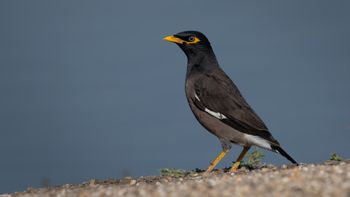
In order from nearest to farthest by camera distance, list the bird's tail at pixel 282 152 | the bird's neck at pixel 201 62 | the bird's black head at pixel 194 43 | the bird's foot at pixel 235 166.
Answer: the bird's tail at pixel 282 152, the bird's foot at pixel 235 166, the bird's neck at pixel 201 62, the bird's black head at pixel 194 43

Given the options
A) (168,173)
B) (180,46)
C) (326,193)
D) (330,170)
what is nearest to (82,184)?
(168,173)

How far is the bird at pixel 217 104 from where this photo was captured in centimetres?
1184

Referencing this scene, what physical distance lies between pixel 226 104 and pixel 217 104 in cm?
19

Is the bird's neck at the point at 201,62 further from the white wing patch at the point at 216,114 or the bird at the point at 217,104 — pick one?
the white wing patch at the point at 216,114

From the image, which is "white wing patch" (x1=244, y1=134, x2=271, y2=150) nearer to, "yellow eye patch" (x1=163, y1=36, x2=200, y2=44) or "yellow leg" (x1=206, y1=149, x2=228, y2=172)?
"yellow leg" (x1=206, y1=149, x2=228, y2=172)

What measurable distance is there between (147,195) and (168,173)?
437 centimetres

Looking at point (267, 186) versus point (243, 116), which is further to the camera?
point (243, 116)

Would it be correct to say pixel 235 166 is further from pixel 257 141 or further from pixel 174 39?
pixel 174 39

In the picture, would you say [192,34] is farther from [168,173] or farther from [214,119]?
[168,173]

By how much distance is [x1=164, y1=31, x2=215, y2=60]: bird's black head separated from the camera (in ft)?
43.2

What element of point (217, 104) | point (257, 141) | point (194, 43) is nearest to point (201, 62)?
point (194, 43)

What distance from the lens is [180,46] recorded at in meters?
13.3

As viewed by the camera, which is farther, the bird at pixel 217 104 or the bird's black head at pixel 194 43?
the bird's black head at pixel 194 43

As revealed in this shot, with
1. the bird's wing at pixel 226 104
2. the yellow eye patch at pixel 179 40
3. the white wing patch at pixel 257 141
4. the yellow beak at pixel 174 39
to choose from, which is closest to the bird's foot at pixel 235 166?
the white wing patch at pixel 257 141
